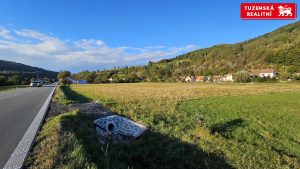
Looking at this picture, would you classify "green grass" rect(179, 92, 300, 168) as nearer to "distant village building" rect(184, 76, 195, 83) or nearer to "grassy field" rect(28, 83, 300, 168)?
"grassy field" rect(28, 83, 300, 168)

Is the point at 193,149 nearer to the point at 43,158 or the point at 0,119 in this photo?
the point at 43,158

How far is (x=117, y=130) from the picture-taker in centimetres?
1084

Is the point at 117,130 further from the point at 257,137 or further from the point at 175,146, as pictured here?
the point at 257,137

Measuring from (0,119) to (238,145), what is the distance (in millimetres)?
9949

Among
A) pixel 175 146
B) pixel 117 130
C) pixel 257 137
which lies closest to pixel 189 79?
pixel 257 137

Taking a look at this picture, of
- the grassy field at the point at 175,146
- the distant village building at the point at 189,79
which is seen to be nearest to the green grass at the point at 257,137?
the grassy field at the point at 175,146

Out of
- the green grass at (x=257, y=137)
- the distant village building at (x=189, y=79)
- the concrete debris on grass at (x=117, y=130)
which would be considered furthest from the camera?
the distant village building at (x=189, y=79)

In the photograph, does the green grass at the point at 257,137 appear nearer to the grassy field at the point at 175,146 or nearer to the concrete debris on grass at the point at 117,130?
the grassy field at the point at 175,146

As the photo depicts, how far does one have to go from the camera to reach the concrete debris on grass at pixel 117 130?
33.6 feet

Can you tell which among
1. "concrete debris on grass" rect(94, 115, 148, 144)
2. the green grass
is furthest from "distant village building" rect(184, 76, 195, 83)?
"concrete debris on grass" rect(94, 115, 148, 144)

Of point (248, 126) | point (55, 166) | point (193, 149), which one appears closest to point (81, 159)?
point (55, 166)

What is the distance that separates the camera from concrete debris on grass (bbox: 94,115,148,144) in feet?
33.6

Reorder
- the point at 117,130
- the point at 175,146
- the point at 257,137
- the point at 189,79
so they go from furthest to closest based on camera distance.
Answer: the point at 189,79, the point at 257,137, the point at 117,130, the point at 175,146

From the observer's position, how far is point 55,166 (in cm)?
479
